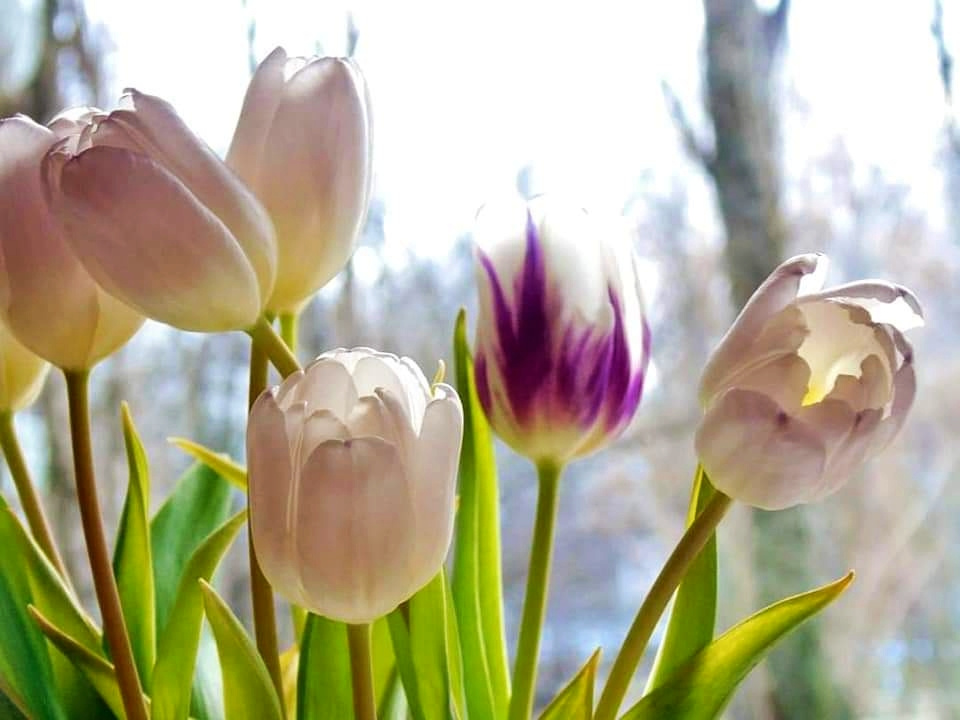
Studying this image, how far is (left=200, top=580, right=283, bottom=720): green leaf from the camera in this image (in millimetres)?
321

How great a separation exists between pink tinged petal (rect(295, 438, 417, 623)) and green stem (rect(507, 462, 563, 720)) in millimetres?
72

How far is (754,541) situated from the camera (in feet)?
2.66

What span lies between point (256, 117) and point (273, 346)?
2.6 inches

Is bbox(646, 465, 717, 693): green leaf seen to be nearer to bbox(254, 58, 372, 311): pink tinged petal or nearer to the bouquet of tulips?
the bouquet of tulips

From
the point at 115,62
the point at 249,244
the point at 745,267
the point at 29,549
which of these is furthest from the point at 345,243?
the point at 115,62

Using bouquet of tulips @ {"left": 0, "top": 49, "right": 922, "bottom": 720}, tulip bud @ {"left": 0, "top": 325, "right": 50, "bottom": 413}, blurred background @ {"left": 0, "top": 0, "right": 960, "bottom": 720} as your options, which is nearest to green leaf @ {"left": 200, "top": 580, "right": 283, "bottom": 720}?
bouquet of tulips @ {"left": 0, "top": 49, "right": 922, "bottom": 720}

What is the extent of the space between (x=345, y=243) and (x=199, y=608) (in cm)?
12

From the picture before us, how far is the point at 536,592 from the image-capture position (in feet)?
1.15

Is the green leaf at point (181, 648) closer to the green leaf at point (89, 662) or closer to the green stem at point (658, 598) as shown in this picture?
the green leaf at point (89, 662)

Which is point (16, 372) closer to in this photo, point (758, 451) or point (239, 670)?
point (239, 670)

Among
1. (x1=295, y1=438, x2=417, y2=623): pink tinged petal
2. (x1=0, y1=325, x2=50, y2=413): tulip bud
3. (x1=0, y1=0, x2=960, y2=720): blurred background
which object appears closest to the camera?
(x1=295, y1=438, x2=417, y2=623): pink tinged petal

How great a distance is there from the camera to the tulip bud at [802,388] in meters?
0.29

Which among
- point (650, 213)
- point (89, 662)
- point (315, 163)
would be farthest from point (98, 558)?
point (650, 213)

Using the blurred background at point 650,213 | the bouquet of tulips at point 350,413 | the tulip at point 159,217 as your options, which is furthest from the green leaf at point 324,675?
the blurred background at point 650,213
